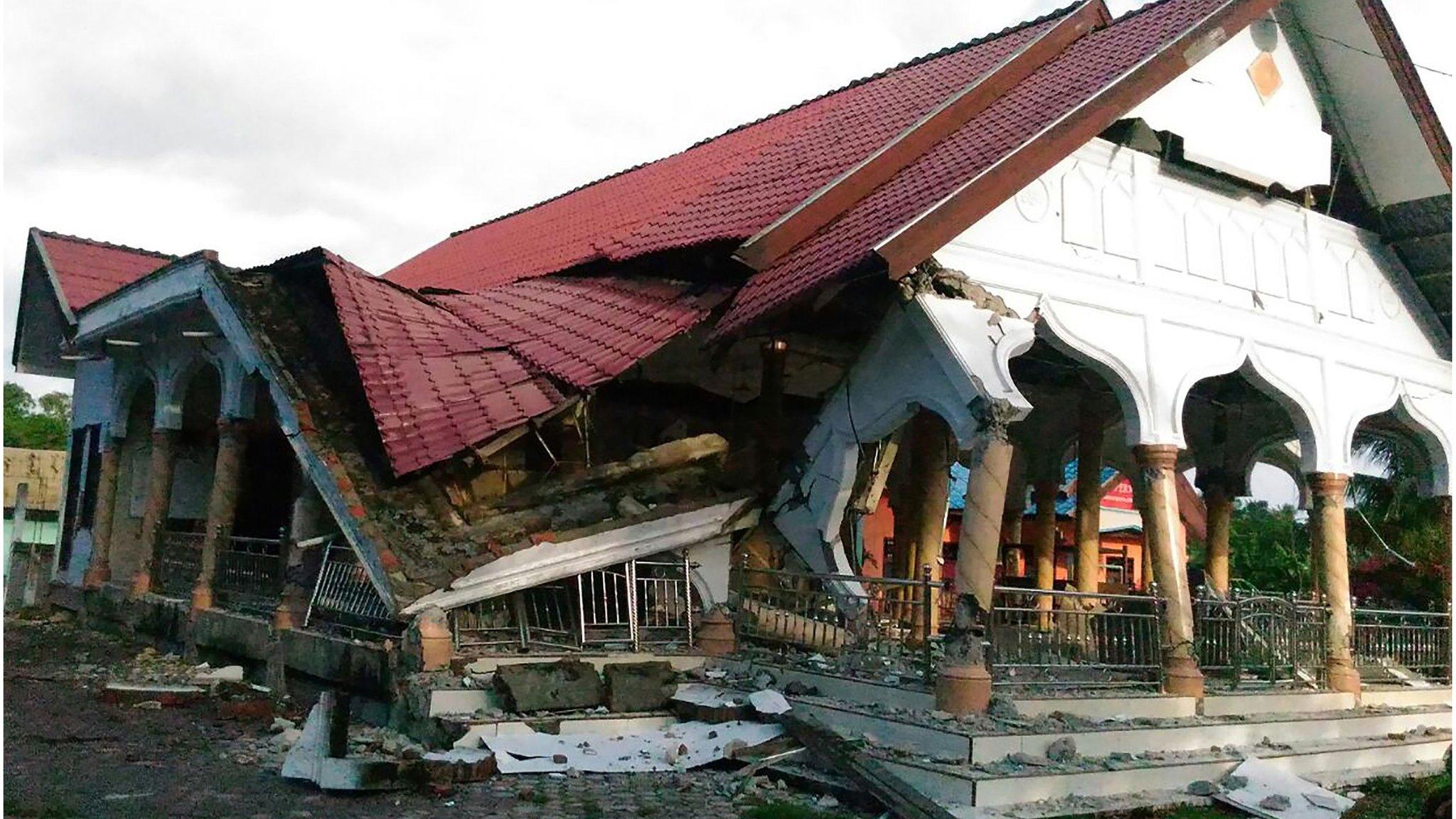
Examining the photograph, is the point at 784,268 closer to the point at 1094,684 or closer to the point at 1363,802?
the point at 1094,684

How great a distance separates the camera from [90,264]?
55.9 feet

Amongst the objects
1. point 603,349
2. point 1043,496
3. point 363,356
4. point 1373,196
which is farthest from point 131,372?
point 1373,196

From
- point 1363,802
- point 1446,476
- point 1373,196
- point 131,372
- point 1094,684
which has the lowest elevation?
point 1363,802

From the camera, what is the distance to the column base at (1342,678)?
35.9ft

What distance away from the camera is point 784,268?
33.0 feet

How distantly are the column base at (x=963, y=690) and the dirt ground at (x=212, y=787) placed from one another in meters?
1.18

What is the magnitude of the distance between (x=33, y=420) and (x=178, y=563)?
4984cm

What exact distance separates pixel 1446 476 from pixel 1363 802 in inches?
244

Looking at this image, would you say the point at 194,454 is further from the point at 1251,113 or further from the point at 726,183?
the point at 1251,113

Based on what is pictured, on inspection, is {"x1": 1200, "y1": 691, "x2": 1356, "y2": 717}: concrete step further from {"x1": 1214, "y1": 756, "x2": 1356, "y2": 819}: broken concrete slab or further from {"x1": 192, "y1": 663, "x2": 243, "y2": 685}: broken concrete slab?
{"x1": 192, "y1": 663, "x2": 243, "y2": 685}: broken concrete slab

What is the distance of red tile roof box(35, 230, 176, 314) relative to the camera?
53.1 ft

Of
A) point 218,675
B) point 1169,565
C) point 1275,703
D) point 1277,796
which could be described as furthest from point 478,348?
point 1275,703

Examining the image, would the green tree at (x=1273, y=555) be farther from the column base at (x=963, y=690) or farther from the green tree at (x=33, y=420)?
the green tree at (x=33, y=420)

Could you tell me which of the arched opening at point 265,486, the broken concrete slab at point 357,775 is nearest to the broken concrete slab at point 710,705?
the broken concrete slab at point 357,775
